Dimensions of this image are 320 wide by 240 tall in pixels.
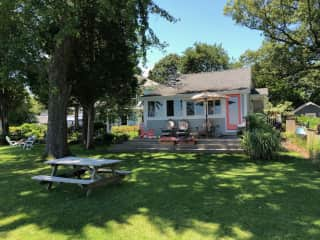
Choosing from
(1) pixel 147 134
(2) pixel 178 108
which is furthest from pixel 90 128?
(2) pixel 178 108

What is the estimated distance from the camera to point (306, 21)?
50.5ft

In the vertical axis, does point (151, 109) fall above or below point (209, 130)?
above

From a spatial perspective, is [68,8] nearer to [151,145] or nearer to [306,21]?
[151,145]

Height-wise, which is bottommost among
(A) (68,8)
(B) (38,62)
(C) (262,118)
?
(C) (262,118)

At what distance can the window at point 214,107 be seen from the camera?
15727 mm

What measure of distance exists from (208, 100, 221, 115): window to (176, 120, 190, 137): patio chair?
172 cm

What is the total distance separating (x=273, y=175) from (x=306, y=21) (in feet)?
41.0

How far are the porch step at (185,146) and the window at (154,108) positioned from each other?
2991 millimetres

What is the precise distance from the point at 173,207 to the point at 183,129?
10430 millimetres

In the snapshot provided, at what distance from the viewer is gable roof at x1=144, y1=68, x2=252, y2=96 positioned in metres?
15.8

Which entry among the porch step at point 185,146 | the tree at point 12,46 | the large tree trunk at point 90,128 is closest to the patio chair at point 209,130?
the porch step at point 185,146

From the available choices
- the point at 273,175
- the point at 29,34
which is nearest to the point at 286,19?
the point at 273,175

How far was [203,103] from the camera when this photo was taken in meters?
16.1

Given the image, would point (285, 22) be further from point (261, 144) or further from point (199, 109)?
point (261, 144)
